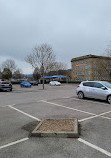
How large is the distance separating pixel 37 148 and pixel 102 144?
1.65 metres

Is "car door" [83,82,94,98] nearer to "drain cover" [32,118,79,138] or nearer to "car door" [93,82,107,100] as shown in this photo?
"car door" [93,82,107,100]

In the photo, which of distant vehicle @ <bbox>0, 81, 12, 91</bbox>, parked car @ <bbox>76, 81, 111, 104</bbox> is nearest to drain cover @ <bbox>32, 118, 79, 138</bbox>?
parked car @ <bbox>76, 81, 111, 104</bbox>

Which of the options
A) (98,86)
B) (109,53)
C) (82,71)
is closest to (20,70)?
(82,71)

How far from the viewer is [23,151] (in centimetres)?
279

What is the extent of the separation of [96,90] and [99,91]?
0.88 feet

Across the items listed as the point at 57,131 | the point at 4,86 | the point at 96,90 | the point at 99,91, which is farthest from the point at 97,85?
the point at 4,86

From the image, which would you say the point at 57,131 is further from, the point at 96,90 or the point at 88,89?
the point at 88,89

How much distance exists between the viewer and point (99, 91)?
8.87 meters

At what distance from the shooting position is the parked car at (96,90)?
27.9 feet

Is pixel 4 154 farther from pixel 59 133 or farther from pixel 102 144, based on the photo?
pixel 102 144

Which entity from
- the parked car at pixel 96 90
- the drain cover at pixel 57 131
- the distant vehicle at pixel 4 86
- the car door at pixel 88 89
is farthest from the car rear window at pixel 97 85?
the distant vehicle at pixel 4 86

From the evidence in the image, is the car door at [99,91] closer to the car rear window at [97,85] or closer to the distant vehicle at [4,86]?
the car rear window at [97,85]

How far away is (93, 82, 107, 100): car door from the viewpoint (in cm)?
862

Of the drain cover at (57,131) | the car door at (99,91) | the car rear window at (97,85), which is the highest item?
the car rear window at (97,85)
